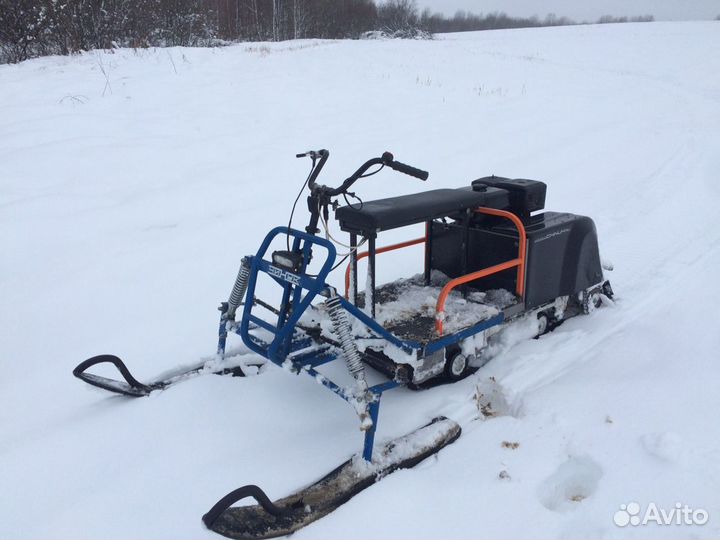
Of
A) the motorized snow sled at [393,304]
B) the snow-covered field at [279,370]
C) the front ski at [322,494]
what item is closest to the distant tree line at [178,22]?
the snow-covered field at [279,370]

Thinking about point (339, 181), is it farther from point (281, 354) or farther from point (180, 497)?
point (180, 497)

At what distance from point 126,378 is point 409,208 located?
1.86 meters

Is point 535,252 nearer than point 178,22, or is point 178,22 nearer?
point 535,252

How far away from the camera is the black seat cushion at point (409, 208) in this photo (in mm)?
3072

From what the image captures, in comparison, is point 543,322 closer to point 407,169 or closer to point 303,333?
point 303,333

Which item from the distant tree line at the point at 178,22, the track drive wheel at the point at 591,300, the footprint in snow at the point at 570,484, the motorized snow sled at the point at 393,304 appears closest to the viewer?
the footprint in snow at the point at 570,484

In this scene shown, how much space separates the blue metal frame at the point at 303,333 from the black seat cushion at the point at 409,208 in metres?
0.23

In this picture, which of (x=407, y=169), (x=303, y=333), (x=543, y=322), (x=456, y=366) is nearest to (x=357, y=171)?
(x=407, y=169)

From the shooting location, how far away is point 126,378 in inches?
129

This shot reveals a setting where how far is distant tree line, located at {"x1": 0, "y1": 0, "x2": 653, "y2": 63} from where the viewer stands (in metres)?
12.8

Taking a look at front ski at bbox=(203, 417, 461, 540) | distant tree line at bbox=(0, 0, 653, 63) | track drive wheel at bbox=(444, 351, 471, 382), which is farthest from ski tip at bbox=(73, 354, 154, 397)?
distant tree line at bbox=(0, 0, 653, 63)

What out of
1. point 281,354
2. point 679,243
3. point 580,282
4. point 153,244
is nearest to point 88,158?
point 153,244

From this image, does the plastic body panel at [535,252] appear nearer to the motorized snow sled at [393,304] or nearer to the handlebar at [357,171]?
the motorized snow sled at [393,304]

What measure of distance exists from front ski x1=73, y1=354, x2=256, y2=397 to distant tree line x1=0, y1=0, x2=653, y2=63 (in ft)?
38.9
